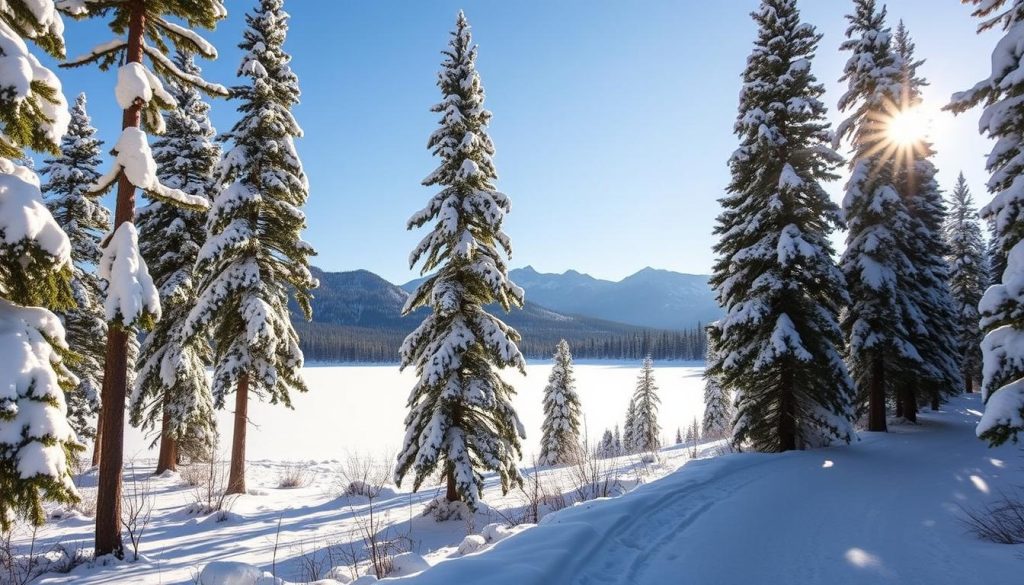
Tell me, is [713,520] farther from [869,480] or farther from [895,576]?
[869,480]

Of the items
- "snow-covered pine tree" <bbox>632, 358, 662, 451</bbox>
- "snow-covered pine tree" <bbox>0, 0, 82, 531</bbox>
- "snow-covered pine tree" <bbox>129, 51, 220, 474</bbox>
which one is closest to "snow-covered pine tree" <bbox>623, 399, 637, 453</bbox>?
"snow-covered pine tree" <bbox>632, 358, 662, 451</bbox>

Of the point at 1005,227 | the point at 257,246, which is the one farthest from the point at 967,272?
the point at 257,246

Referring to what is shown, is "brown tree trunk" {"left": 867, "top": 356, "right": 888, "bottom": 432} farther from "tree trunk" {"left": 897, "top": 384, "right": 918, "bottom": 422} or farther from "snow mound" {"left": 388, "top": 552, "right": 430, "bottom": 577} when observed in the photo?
"snow mound" {"left": 388, "top": 552, "right": 430, "bottom": 577}

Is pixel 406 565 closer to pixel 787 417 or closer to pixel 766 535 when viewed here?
pixel 766 535

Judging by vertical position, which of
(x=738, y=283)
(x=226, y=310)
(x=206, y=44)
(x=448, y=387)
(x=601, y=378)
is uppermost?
(x=206, y=44)

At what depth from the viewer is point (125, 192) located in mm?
8234

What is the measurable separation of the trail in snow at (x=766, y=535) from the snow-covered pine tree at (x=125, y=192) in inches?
262

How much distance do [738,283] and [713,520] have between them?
9438mm

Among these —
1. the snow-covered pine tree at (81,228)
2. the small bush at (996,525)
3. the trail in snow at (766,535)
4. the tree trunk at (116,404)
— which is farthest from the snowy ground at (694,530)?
the snow-covered pine tree at (81,228)

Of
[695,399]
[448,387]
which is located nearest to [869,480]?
[448,387]

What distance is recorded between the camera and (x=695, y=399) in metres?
81.2

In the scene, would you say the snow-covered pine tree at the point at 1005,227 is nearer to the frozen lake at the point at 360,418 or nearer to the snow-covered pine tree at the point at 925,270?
the frozen lake at the point at 360,418

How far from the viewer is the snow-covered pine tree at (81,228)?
18172 millimetres

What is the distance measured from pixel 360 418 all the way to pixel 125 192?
49703 mm
